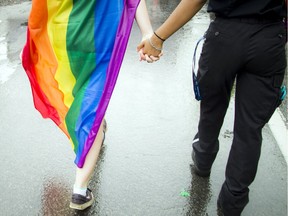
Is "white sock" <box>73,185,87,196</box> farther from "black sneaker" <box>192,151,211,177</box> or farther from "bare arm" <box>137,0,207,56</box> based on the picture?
"bare arm" <box>137,0,207,56</box>

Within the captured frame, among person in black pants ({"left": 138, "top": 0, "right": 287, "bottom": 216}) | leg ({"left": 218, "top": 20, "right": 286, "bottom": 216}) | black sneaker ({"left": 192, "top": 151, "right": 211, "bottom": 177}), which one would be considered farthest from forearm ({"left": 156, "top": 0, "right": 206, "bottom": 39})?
black sneaker ({"left": 192, "top": 151, "right": 211, "bottom": 177})

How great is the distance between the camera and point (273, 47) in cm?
209

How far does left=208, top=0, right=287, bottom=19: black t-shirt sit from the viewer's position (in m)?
2.00

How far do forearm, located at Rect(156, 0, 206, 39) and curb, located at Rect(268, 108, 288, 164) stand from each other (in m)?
1.72

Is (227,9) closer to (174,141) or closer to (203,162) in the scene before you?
(203,162)

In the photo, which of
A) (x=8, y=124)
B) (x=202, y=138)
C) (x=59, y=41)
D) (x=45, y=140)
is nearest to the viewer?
(x=59, y=41)

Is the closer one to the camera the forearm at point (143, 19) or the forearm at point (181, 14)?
the forearm at point (181, 14)

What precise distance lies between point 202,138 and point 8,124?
6.17ft

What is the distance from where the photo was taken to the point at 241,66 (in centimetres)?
217

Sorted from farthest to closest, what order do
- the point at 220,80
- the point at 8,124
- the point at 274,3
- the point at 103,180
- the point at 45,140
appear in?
the point at 8,124, the point at 45,140, the point at 103,180, the point at 220,80, the point at 274,3

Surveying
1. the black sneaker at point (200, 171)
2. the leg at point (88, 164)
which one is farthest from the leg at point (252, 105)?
the leg at point (88, 164)

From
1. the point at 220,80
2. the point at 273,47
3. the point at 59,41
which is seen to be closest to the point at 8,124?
the point at 59,41

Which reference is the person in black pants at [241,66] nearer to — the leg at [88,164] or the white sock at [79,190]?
the leg at [88,164]

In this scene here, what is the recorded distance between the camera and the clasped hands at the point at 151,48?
2.34m
